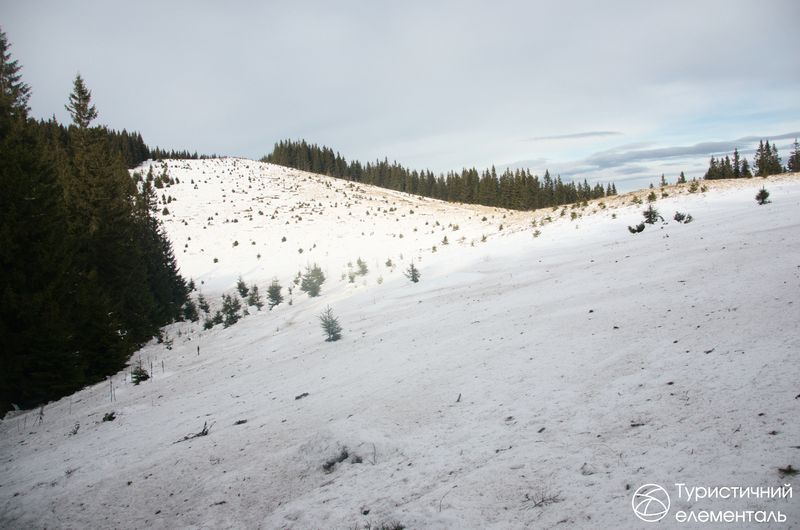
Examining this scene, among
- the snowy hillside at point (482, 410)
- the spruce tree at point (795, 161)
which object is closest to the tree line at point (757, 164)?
the spruce tree at point (795, 161)

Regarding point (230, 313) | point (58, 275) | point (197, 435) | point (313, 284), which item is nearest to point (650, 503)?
A: point (197, 435)

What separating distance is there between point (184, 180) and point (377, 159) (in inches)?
3112

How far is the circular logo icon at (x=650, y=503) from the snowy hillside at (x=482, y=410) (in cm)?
7

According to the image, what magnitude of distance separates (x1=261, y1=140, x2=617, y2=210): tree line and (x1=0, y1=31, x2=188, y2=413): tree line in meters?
75.7

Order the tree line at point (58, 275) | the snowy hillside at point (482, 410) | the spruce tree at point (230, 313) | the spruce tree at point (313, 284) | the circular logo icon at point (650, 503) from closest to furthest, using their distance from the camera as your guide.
A: the circular logo icon at point (650, 503) → the snowy hillside at point (482, 410) → the tree line at point (58, 275) → the spruce tree at point (230, 313) → the spruce tree at point (313, 284)

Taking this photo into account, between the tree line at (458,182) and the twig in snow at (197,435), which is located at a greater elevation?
the tree line at (458,182)

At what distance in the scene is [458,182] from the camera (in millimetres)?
104062

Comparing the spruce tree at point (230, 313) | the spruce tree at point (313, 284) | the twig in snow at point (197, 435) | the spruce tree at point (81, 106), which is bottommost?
the twig in snow at point (197, 435)

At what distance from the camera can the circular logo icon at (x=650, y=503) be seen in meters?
2.54

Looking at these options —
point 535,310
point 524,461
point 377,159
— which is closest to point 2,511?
point 524,461

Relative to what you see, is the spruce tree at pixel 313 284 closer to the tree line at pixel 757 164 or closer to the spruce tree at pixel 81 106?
the spruce tree at pixel 81 106

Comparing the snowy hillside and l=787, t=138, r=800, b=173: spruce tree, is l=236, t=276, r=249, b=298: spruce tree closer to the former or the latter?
the snowy hillside

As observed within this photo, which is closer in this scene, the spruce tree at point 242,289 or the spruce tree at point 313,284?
the spruce tree at point 313,284

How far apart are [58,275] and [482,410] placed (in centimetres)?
1338
